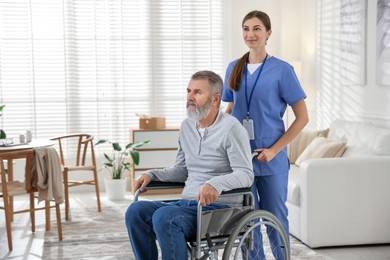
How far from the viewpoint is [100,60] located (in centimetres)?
664

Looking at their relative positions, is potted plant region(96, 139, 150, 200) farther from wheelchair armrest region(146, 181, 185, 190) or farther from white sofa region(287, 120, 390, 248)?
wheelchair armrest region(146, 181, 185, 190)

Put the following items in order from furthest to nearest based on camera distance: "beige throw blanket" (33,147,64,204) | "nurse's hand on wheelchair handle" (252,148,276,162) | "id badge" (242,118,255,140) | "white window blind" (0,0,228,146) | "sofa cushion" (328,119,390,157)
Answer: "white window blind" (0,0,228,146)
"sofa cushion" (328,119,390,157)
"beige throw blanket" (33,147,64,204)
"id badge" (242,118,255,140)
"nurse's hand on wheelchair handle" (252,148,276,162)

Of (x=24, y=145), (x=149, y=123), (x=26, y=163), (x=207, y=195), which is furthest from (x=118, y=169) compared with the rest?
(x=207, y=195)

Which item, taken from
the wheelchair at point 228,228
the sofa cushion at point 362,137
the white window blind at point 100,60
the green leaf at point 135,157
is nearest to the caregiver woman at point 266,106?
the wheelchair at point 228,228

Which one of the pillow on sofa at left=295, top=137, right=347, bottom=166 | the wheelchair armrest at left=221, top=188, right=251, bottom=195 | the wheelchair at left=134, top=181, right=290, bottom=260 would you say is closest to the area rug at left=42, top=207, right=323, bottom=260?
the pillow on sofa at left=295, top=137, right=347, bottom=166

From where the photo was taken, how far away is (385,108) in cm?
496

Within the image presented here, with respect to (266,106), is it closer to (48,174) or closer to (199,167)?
(199,167)

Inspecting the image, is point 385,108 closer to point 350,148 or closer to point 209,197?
point 350,148

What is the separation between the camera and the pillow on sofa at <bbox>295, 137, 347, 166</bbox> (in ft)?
16.2

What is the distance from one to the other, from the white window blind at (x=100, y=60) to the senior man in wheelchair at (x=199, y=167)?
12.5ft

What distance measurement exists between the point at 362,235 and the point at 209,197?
81.5 inches

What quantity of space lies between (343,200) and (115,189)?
258 cm

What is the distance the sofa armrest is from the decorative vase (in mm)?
2351

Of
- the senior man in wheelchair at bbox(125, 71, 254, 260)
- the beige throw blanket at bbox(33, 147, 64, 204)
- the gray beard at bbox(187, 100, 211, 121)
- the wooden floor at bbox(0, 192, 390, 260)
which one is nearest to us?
the senior man in wheelchair at bbox(125, 71, 254, 260)
